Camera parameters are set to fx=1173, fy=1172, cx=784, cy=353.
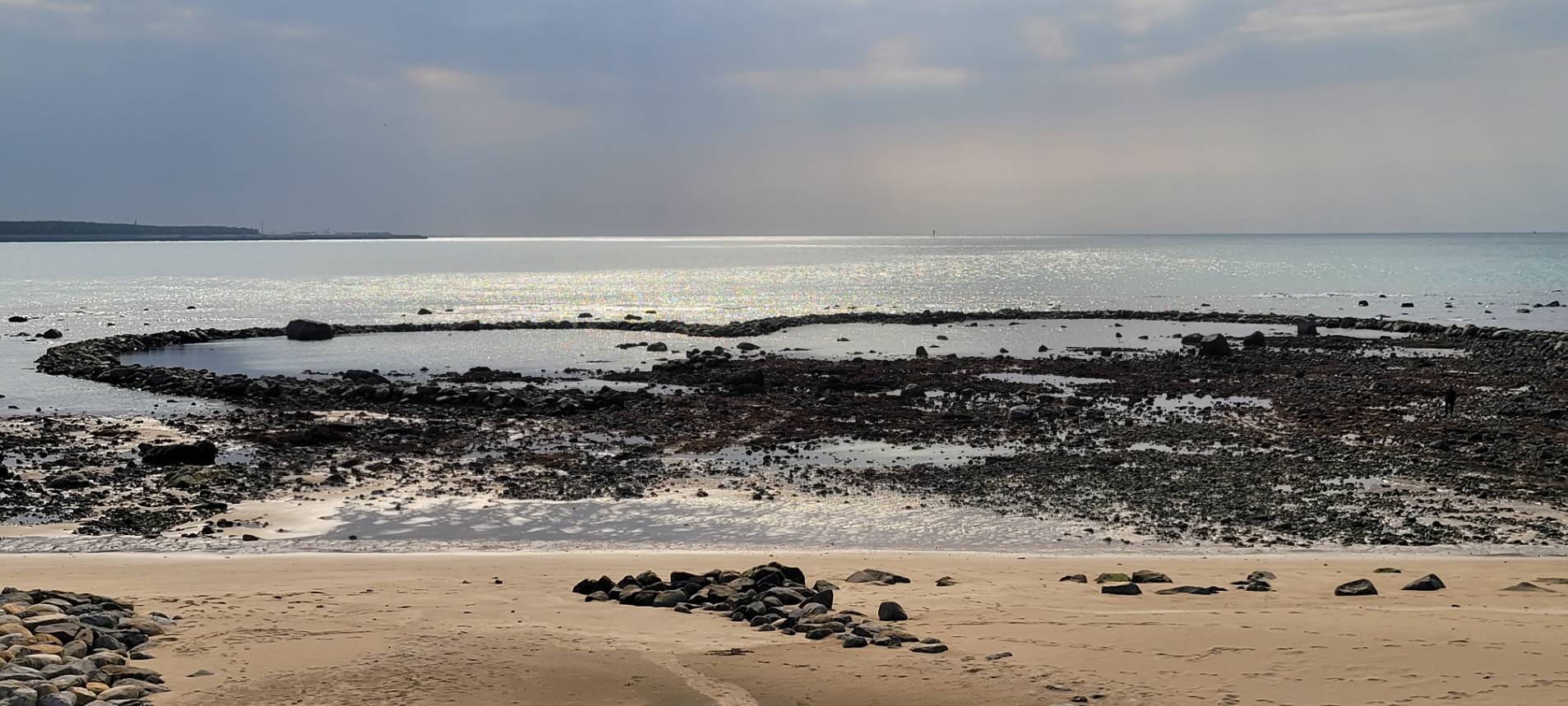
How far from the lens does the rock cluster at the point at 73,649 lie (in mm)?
10695

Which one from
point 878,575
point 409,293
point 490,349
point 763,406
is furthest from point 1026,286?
point 878,575

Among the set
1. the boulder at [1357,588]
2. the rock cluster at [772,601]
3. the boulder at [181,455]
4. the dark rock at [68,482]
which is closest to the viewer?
the rock cluster at [772,601]

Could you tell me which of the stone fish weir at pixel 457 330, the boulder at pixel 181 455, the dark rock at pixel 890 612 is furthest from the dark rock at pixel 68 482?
the dark rock at pixel 890 612

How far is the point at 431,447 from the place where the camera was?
96.7 ft

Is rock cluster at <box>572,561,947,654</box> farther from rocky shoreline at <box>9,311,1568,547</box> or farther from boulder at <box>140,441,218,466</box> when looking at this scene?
boulder at <box>140,441,218,466</box>

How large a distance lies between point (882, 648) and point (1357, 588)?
702 centimetres

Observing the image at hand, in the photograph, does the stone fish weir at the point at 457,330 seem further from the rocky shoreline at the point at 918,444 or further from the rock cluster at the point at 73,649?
the rock cluster at the point at 73,649

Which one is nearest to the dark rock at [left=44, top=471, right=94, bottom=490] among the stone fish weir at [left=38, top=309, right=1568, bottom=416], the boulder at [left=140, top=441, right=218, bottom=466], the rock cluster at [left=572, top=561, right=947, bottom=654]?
the boulder at [left=140, top=441, right=218, bottom=466]

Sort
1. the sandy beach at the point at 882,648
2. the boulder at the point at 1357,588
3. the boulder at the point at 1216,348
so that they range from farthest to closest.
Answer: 1. the boulder at the point at 1216,348
2. the boulder at the point at 1357,588
3. the sandy beach at the point at 882,648

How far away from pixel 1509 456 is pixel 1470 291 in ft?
312

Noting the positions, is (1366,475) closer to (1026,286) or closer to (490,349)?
(490,349)

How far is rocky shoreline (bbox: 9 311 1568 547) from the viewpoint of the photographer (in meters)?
22.0

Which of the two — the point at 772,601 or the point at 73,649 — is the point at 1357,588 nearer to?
the point at 772,601

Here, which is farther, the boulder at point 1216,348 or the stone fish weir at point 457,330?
the boulder at point 1216,348
